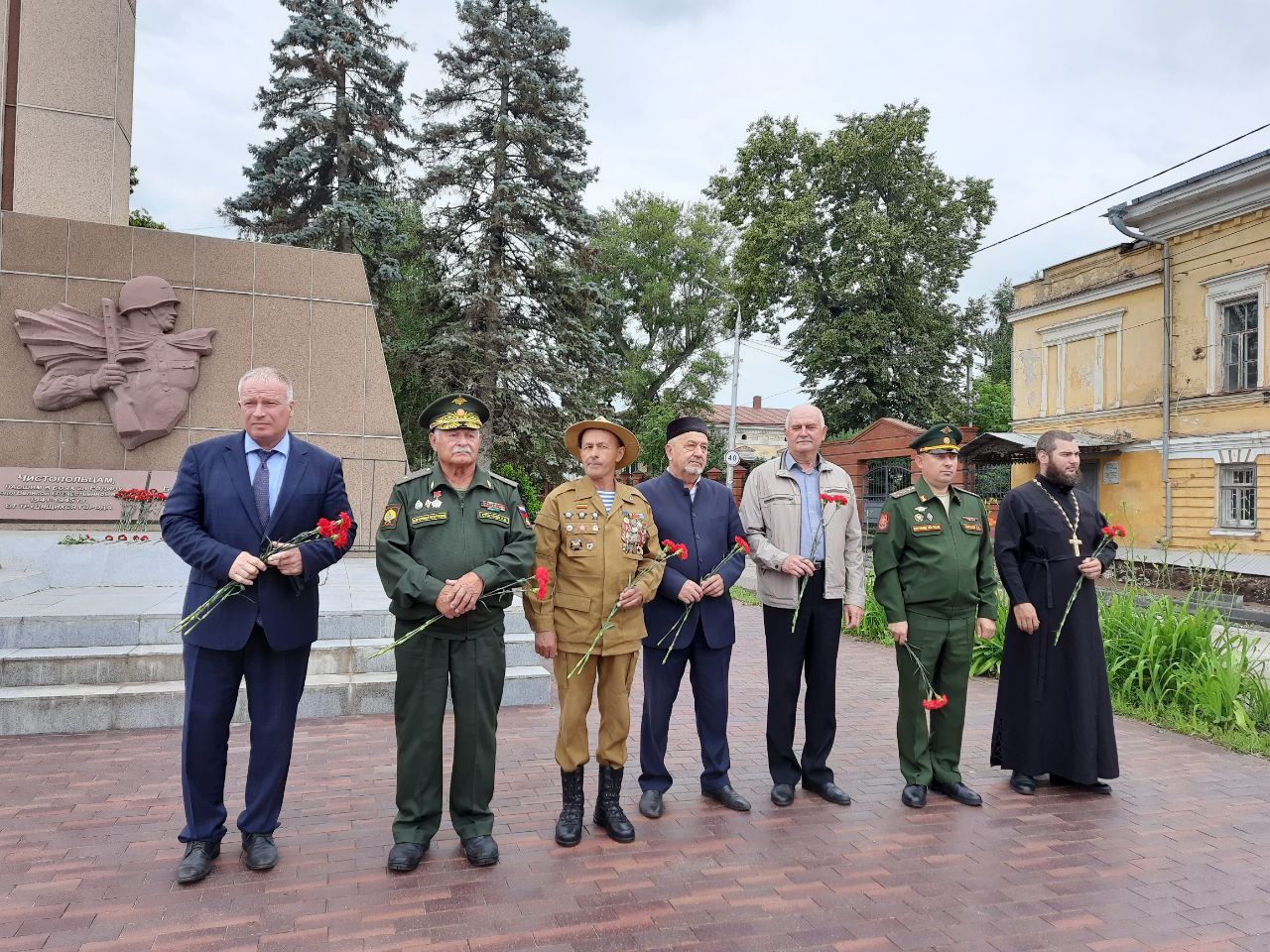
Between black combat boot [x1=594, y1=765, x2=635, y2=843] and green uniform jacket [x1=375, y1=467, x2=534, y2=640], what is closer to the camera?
green uniform jacket [x1=375, y1=467, x2=534, y2=640]

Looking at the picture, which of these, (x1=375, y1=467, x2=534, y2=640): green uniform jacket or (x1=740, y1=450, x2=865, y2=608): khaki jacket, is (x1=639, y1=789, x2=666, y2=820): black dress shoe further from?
(x1=375, y1=467, x2=534, y2=640): green uniform jacket

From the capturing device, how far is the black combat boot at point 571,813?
3805mm

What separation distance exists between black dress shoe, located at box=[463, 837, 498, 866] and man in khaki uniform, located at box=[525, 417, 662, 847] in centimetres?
41

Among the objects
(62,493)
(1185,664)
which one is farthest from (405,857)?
(62,493)

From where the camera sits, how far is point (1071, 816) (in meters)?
4.31

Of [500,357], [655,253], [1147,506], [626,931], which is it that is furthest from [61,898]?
[655,253]

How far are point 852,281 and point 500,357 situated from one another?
12.2 m

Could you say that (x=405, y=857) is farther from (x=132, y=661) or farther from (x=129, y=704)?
(x=132, y=661)

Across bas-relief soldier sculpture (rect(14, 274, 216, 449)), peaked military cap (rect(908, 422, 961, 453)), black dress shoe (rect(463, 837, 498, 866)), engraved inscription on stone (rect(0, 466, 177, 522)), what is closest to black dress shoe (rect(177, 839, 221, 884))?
black dress shoe (rect(463, 837, 498, 866))

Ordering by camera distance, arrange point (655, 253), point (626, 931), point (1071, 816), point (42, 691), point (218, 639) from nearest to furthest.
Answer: point (626, 931), point (218, 639), point (1071, 816), point (42, 691), point (655, 253)

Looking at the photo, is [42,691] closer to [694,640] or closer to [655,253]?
[694,640]

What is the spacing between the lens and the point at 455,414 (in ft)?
12.2

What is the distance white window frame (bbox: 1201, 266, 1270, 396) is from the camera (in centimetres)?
1828

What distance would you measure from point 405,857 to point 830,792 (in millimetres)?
2118
